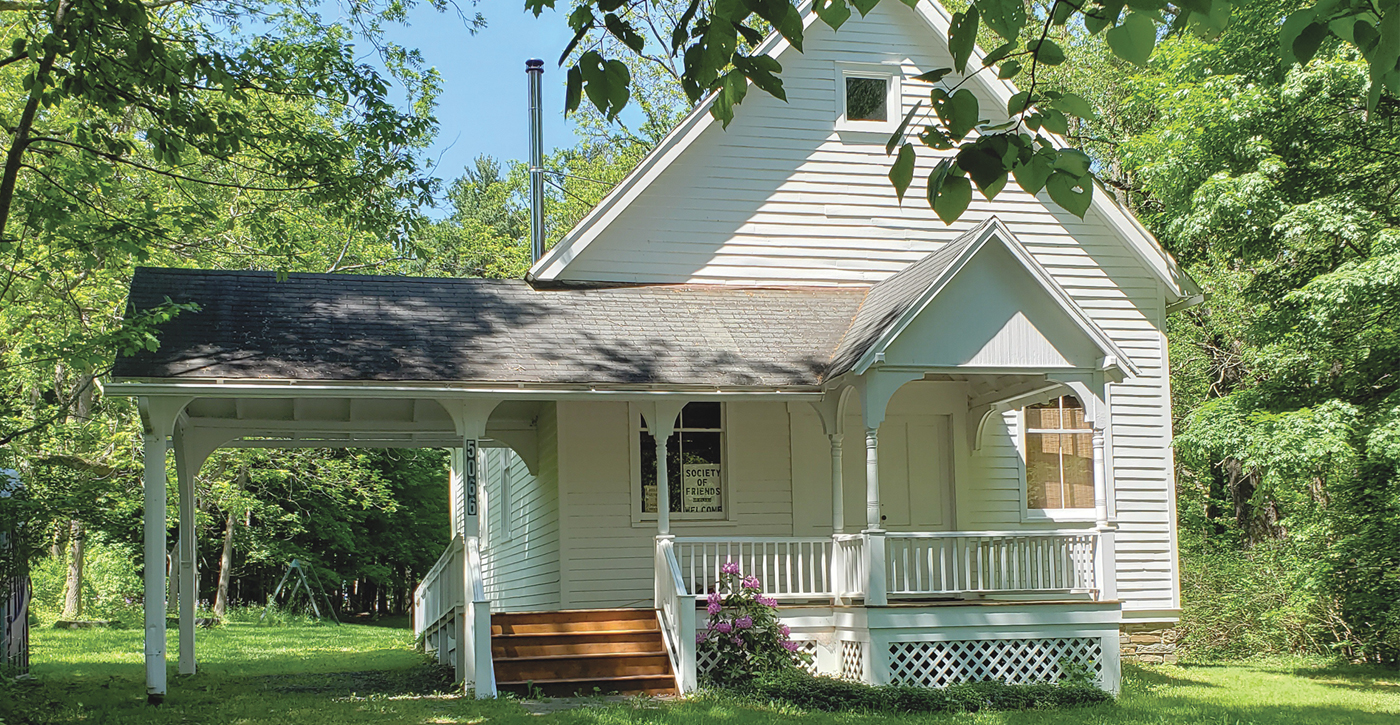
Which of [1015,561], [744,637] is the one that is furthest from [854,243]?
[744,637]

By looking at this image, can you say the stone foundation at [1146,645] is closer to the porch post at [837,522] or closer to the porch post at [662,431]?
the porch post at [837,522]

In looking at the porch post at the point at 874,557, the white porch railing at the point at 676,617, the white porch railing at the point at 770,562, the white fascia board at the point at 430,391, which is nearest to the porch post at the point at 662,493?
the white porch railing at the point at 676,617

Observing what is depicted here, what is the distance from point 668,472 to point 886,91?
5.75 meters

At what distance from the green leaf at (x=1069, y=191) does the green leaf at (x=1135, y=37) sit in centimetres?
35

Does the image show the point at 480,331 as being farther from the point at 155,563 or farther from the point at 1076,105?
the point at 1076,105

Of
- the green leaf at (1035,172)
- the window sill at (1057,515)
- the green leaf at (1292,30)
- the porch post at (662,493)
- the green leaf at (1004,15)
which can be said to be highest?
the green leaf at (1004,15)

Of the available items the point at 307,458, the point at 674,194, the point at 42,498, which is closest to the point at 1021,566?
the point at 674,194

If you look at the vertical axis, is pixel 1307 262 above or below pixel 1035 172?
above

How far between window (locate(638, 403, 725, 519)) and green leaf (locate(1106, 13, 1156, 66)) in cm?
1088

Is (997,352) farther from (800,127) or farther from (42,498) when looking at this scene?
(42,498)

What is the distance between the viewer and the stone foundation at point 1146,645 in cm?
1502

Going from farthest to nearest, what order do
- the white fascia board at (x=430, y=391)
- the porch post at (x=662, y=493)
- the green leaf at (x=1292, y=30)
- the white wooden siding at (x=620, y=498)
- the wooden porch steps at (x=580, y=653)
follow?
the white wooden siding at (x=620, y=498), the porch post at (x=662, y=493), the wooden porch steps at (x=580, y=653), the white fascia board at (x=430, y=391), the green leaf at (x=1292, y=30)

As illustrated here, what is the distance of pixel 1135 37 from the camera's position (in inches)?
130

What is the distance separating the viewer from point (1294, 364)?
14562 mm
